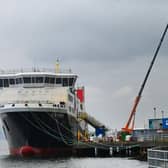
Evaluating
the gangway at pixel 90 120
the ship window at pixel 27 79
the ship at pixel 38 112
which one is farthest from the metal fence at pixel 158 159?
the gangway at pixel 90 120

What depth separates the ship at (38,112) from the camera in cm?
8662

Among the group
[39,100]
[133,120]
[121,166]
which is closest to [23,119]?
[39,100]

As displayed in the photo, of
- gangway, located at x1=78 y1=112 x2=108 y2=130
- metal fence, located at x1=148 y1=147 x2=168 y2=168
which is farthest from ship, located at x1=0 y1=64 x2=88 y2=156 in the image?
metal fence, located at x1=148 y1=147 x2=168 y2=168

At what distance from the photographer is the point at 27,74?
92.4 m

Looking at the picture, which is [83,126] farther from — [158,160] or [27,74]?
[158,160]

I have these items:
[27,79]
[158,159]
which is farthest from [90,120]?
[158,159]

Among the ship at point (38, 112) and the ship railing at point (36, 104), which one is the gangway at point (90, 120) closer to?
the ship at point (38, 112)

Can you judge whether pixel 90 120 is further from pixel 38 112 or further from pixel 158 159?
pixel 158 159

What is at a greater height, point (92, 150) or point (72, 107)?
point (72, 107)

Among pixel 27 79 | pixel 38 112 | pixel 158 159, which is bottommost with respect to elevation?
pixel 158 159

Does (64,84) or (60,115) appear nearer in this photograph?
(60,115)

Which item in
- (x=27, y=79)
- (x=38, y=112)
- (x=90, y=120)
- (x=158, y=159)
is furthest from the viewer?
(x=90, y=120)

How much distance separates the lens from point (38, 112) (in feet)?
284

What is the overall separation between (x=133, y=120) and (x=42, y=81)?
1573 inches
